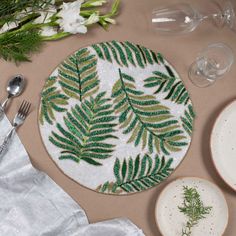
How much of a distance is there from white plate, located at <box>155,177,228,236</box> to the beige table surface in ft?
0.09

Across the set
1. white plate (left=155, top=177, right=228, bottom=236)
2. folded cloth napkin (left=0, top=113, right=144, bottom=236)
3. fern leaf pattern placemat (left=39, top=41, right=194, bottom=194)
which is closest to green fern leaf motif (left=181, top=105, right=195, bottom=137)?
fern leaf pattern placemat (left=39, top=41, right=194, bottom=194)

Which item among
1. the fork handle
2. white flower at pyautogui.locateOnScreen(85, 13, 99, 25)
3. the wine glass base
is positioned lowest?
the wine glass base

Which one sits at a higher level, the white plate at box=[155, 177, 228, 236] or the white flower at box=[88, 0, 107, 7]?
the white flower at box=[88, 0, 107, 7]

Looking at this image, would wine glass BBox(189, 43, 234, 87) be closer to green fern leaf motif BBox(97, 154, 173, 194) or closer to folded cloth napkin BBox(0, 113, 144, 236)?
green fern leaf motif BBox(97, 154, 173, 194)

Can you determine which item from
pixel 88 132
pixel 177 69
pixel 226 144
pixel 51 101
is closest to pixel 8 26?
pixel 51 101

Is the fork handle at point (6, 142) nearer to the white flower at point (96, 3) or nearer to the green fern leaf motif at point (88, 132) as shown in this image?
the green fern leaf motif at point (88, 132)

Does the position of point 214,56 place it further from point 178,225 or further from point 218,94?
point 178,225

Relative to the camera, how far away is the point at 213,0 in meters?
1.35

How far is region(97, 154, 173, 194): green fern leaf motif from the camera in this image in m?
1.28

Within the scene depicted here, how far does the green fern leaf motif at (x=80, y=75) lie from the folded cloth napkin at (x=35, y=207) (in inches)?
6.2

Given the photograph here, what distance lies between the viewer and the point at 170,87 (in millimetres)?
1318

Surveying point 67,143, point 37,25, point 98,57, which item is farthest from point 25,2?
point 67,143

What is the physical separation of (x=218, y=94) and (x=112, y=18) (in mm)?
298

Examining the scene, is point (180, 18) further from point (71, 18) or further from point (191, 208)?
Answer: point (191, 208)
